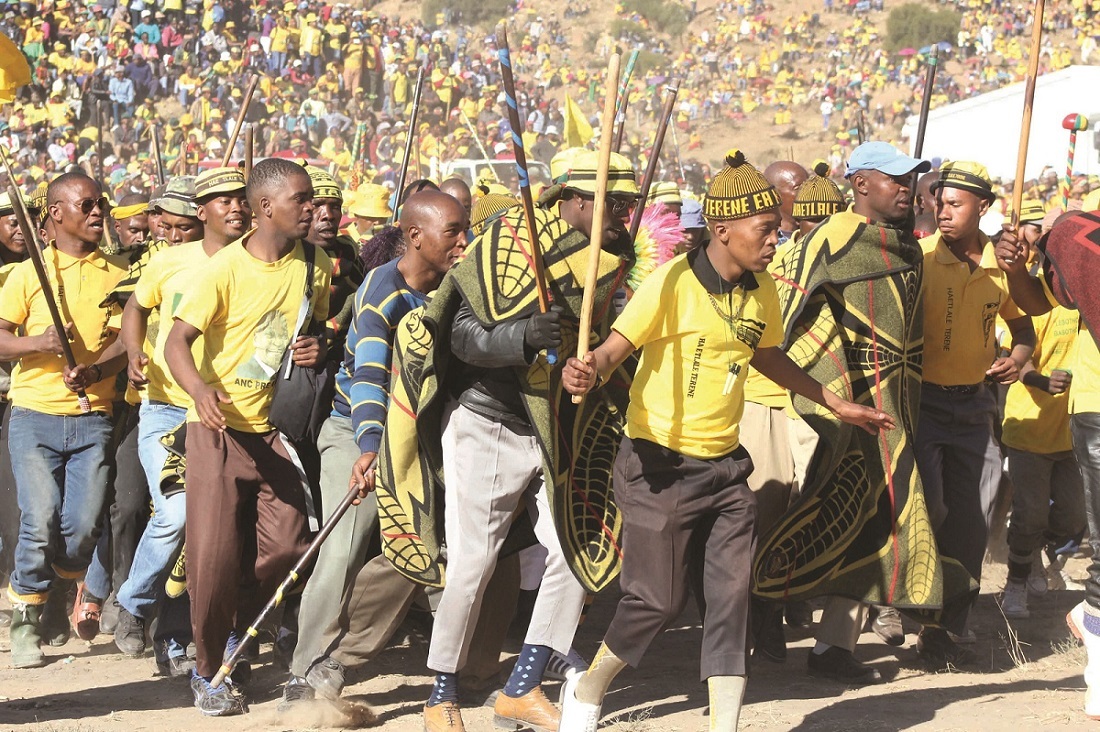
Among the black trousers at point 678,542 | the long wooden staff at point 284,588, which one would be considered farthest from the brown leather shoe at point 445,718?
the long wooden staff at point 284,588

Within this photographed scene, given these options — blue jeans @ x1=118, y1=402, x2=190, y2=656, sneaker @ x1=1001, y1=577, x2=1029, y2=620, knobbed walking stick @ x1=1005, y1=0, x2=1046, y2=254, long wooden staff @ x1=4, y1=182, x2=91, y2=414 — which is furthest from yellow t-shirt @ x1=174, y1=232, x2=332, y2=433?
sneaker @ x1=1001, y1=577, x2=1029, y2=620

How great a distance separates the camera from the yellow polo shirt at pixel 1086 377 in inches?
234

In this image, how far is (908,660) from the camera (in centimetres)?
721

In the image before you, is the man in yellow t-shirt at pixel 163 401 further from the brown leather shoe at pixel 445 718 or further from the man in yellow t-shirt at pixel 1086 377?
the man in yellow t-shirt at pixel 1086 377

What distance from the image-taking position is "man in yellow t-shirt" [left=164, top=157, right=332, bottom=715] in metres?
6.29

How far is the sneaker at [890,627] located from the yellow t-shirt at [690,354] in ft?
8.52

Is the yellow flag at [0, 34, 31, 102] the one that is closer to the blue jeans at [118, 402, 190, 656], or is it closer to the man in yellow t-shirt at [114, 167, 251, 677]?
the man in yellow t-shirt at [114, 167, 251, 677]

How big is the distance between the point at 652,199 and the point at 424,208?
363cm

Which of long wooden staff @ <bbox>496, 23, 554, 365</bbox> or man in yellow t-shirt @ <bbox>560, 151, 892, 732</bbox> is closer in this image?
long wooden staff @ <bbox>496, 23, 554, 365</bbox>

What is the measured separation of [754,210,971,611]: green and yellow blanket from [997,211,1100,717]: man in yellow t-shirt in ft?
2.42

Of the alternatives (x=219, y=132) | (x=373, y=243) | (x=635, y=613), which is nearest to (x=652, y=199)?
(x=373, y=243)

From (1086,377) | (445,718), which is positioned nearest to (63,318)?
(445,718)

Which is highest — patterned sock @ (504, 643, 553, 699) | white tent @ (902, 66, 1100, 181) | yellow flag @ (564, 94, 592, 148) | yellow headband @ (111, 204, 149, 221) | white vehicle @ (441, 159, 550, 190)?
white tent @ (902, 66, 1100, 181)

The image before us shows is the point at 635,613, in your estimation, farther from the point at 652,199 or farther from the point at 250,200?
the point at 652,199
